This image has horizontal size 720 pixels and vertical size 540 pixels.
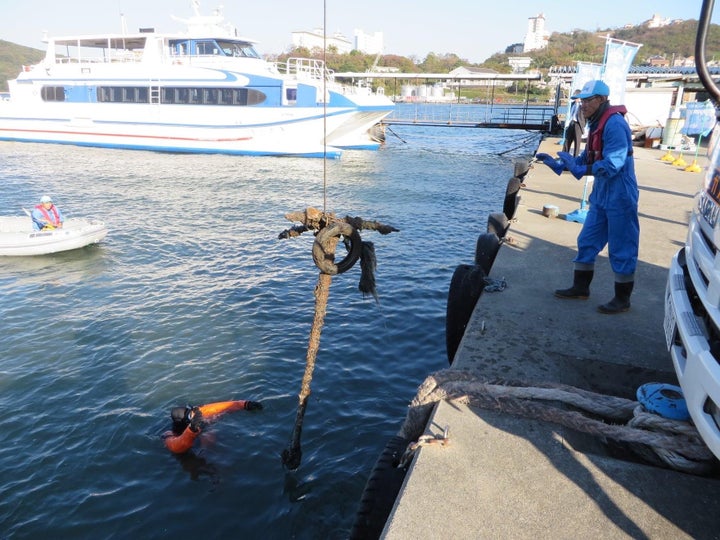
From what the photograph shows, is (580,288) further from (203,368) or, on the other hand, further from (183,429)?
(203,368)

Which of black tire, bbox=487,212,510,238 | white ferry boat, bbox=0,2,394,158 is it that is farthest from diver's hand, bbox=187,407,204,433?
white ferry boat, bbox=0,2,394,158

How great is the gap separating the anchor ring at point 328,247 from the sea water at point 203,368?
2.33m

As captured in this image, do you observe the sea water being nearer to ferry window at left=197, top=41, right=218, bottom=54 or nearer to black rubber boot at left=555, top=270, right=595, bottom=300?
black rubber boot at left=555, top=270, right=595, bottom=300

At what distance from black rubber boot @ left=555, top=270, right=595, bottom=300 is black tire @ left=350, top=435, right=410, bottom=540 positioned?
2.82 metres

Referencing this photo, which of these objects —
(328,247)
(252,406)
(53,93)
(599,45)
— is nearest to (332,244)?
(328,247)

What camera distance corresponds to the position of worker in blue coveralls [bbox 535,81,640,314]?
463 centimetres

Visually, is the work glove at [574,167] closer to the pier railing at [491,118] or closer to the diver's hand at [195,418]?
the diver's hand at [195,418]

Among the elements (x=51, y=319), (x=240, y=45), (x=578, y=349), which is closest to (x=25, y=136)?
(x=240, y=45)

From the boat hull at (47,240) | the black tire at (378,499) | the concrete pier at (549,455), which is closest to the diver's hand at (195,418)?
the black tire at (378,499)

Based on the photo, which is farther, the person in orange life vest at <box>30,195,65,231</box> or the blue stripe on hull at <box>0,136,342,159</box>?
the blue stripe on hull at <box>0,136,342,159</box>

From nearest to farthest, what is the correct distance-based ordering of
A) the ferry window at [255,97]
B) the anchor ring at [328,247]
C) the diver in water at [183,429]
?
the anchor ring at [328,247] → the diver in water at [183,429] → the ferry window at [255,97]

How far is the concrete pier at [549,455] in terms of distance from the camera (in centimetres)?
254

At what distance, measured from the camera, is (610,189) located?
15.5 ft

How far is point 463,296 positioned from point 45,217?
10.1 meters
